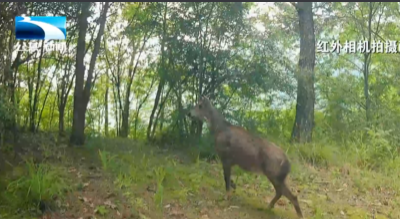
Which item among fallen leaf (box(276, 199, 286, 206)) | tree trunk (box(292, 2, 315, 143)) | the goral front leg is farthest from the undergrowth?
tree trunk (box(292, 2, 315, 143))

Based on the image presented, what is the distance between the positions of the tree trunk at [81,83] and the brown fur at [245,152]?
3.17 ft

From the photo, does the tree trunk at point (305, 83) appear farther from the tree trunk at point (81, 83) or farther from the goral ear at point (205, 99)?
the tree trunk at point (81, 83)

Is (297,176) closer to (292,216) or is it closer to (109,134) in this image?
(292,216)

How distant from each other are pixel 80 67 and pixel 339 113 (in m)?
2.58

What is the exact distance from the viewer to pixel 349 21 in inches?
221

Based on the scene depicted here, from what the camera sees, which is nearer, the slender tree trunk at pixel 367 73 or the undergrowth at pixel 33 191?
the undergrowth at pixel 33 191

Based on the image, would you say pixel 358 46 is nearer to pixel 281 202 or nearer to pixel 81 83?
pixel 281 202

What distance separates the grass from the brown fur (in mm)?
84

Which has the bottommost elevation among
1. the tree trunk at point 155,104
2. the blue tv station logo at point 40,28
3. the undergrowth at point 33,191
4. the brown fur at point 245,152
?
the undergrowth at point 33,191

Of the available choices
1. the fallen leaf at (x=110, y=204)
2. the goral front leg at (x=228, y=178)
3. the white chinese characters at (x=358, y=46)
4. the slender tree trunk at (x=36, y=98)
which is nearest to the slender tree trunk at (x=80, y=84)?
the slender tree trunk at (x=36, y=98)

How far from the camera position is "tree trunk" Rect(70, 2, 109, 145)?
15.4 feet

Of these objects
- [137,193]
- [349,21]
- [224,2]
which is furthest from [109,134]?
[349,21]

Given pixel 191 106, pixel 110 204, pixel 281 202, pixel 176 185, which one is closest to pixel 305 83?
pixel 191 106

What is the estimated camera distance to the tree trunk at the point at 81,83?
4699mm
